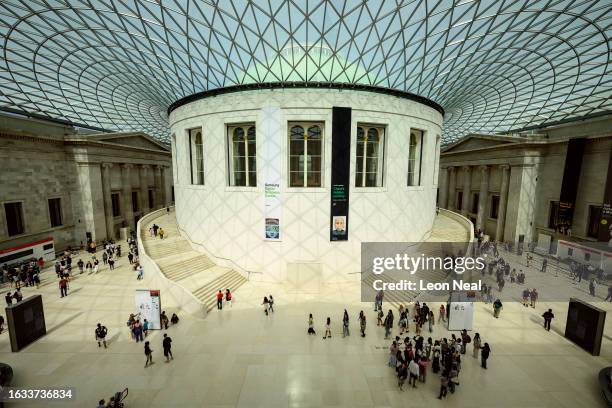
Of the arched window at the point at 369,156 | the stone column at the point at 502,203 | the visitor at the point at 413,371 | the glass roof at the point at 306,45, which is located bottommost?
the visitor at the point at 413,371

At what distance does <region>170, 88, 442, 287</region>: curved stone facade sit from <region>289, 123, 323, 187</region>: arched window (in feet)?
0.47

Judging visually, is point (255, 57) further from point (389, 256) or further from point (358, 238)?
point (389, 256)

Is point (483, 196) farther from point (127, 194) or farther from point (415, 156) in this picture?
point (127, 194)

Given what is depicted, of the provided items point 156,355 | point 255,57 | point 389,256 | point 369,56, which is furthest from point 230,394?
point 369,56

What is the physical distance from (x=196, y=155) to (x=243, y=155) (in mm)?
4877

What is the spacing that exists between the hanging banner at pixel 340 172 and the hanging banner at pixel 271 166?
3725 mm

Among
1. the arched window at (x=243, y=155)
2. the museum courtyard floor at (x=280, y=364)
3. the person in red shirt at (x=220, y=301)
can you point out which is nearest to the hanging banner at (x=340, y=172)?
the museum courtyard floor at (x=280, y=364)

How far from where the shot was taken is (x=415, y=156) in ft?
72.7

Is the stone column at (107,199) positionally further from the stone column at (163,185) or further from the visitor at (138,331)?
the visitor at (138,331)

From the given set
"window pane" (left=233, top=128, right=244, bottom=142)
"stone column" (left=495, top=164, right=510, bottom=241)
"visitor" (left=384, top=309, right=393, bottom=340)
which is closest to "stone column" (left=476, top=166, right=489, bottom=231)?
"stone column" (left=495, top=164, right=510, bottom=241)

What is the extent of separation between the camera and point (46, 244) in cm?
2275

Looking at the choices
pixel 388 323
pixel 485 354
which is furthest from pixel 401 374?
pixel 485 354

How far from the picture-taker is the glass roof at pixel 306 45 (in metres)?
16.5

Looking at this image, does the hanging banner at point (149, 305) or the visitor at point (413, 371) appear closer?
the visitor at point (413, 371)
